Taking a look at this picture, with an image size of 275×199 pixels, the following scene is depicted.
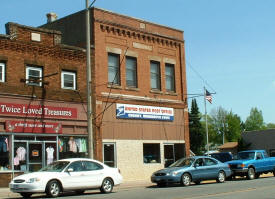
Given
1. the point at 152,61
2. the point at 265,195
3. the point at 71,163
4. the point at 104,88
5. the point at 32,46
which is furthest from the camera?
the point at 152,61

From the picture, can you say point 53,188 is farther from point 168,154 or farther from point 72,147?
point 168,154

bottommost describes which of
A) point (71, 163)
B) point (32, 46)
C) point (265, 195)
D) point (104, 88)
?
point (265, 195)

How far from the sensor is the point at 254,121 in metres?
109

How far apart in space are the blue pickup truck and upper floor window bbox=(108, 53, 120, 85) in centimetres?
855

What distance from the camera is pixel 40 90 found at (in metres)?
22.5

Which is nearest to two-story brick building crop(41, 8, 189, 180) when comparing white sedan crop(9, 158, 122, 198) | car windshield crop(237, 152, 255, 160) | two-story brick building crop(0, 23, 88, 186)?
two-story brick building crop(0, 23, 88, 186)

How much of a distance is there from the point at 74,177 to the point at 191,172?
21.6 feet

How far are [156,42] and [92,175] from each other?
14.3 metres

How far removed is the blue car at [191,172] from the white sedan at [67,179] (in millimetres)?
2752

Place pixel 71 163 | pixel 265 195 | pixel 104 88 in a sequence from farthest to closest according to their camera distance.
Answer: pixel 104 88 < pixel 71 163 < pixel 265 195

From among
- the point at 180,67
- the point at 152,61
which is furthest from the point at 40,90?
the point at 180,67

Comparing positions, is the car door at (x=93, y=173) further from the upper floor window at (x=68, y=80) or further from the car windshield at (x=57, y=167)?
the upper floor window at (x=68, y=80)

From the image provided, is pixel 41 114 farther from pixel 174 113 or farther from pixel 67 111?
pixel 174 113

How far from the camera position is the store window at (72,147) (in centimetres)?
2342
